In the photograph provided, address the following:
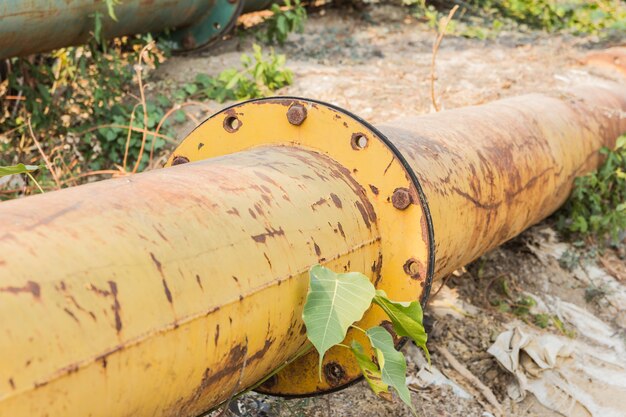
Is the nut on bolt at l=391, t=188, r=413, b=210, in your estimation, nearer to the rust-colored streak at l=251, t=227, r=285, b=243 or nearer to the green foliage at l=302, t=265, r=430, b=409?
the green foliage at l=302, t=265, r=430, b=409

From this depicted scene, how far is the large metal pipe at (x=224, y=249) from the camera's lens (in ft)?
3.59

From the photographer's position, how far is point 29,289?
1.07 m

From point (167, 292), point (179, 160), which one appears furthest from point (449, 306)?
point (167, 292)

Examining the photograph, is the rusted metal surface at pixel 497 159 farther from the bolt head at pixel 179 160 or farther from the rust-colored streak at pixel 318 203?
the bolt head at pixel 179 160

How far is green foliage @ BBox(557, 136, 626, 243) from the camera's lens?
3.59 metres

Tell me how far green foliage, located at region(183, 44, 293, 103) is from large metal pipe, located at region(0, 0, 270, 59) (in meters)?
0.50

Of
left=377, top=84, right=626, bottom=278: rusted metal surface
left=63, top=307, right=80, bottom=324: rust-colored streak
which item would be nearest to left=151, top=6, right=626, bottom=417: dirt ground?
left=377, top=84, right=626, bottom=278: rusted metal surface

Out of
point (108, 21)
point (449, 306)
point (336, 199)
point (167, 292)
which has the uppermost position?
point (167, 292)

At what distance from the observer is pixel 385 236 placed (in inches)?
72.8

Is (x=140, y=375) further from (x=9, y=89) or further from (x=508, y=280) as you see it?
(x=9, y=89)

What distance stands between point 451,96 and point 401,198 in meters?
3.27

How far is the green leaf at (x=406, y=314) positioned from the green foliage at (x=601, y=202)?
197 cm

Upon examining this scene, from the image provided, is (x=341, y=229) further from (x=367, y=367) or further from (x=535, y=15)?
(x=535, y=15)

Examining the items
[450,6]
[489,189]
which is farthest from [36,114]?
[450,6]
